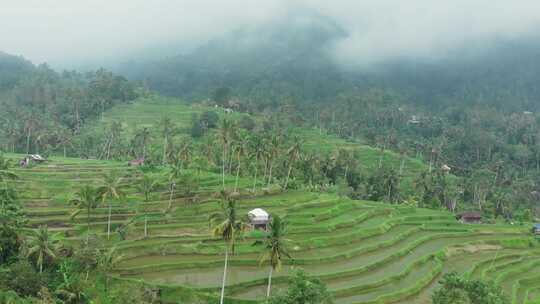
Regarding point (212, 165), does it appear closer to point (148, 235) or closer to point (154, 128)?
point (148, 235)

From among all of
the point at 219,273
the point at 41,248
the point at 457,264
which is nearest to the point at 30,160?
the point at 41,248

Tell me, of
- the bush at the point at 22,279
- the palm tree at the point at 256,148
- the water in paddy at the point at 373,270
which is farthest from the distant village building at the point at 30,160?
the water in paddy at the point at 373,270

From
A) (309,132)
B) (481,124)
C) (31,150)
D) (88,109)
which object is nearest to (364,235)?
(31,150)

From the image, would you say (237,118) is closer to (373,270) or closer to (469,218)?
(469,218)

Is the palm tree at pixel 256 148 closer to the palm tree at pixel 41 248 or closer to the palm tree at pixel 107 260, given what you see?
the palm tree at pixel 107 260

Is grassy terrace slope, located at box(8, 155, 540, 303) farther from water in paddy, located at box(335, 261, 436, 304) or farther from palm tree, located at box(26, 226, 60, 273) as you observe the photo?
palm tree, located at box(26, 226, 60, 273)
